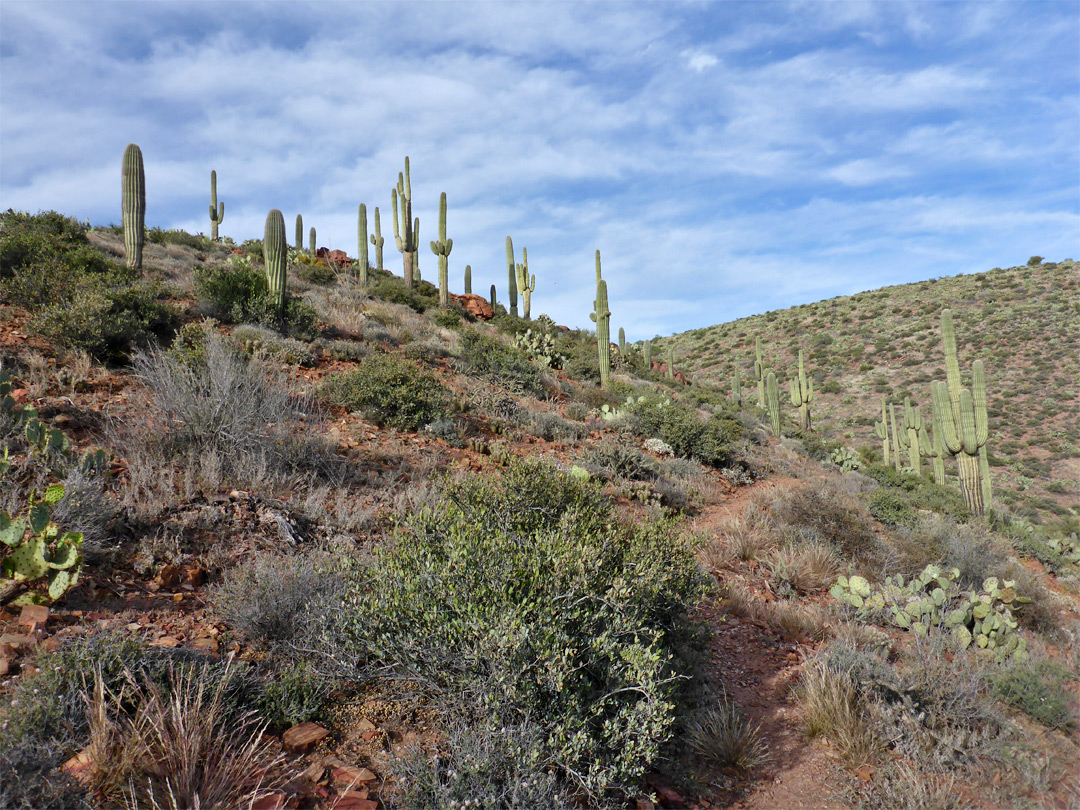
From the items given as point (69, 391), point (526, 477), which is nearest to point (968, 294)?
point (526, 477)

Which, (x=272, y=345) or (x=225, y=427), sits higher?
(x=272, y=345)

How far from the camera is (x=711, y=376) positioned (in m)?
36.6

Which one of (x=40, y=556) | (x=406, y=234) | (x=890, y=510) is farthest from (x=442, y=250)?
(x=40, y=556)

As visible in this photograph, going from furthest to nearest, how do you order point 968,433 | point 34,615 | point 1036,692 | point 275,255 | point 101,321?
point 968,433 → point 275,255 → point 101,321 → point 1036,692 → point 34,615

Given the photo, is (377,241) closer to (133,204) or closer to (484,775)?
(133,204)

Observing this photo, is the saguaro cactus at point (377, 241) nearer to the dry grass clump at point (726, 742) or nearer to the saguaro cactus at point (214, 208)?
the saguaro cactus at point (214, 208)

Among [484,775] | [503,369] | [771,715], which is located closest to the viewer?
[484,775]

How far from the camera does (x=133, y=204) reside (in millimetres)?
13094

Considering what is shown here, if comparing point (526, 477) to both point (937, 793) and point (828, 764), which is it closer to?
point (828, 764)

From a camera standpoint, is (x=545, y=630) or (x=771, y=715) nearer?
(x=545, y=630)

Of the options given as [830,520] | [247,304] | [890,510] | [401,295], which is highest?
[401,295]

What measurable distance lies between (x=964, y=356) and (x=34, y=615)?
37.8 meters

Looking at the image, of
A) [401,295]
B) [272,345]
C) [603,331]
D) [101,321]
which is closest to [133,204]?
[272,345]

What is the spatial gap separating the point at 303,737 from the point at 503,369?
9.64 metres
